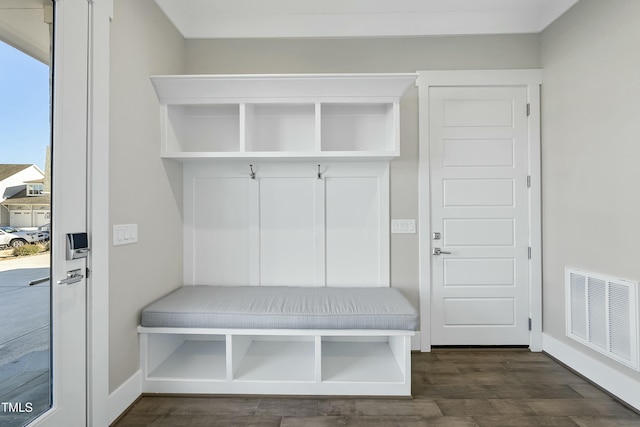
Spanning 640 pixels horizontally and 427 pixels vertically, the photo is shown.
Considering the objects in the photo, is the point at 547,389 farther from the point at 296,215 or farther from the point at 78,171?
the point at 78,171

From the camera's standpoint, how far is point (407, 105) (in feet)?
8.46

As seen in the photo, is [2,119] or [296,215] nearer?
[2,119]

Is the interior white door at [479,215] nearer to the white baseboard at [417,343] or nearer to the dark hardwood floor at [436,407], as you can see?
the white baseboard at [417,343]

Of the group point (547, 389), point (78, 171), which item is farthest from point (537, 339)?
point (78, 171)

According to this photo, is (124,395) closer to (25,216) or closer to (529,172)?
(25,216)

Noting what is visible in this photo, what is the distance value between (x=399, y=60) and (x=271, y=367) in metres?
2.64

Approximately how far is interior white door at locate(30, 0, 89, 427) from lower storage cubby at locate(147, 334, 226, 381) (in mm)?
499

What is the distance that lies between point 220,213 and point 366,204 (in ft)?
4.10

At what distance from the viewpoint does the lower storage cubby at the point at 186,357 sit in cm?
199

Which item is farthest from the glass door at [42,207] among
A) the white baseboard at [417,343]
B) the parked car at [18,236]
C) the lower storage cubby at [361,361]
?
the white baseboard at [417,343]

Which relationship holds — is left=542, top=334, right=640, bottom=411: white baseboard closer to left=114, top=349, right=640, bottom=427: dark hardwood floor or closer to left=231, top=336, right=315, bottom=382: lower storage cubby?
left=114, top=349, right=640, bottom=427: dark hardwood floor

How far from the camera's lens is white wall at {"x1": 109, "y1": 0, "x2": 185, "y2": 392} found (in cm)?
174

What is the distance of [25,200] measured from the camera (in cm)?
131

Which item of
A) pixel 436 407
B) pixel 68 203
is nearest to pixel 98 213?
pixel 68 203
